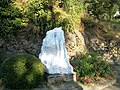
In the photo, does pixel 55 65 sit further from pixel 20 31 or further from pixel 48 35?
pixel 20 31

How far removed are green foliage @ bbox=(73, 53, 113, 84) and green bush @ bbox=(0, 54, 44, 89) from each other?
59.9 inches

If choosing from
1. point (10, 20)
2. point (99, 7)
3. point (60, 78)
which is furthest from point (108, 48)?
point (60, 78)

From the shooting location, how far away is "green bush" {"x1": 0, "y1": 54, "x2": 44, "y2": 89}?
6839 millimetres

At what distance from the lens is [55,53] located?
7.66 m

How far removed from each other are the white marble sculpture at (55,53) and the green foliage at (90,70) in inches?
23.2

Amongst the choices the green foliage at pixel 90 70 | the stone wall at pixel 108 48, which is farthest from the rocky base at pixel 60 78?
the stone wall at pixel 108 48

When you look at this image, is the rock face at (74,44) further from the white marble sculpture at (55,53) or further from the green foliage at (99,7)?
the green foliage at (99,7)

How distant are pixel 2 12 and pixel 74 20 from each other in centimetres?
293

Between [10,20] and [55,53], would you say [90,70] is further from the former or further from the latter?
[10,20]

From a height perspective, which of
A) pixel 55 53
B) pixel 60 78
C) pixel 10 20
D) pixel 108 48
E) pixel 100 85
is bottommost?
pixel 100 85

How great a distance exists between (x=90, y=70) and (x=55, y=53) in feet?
4.74

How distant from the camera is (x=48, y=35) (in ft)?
25.2

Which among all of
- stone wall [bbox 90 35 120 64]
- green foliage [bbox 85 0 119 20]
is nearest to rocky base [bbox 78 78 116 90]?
stone wall [bbox 90 35 120 64]

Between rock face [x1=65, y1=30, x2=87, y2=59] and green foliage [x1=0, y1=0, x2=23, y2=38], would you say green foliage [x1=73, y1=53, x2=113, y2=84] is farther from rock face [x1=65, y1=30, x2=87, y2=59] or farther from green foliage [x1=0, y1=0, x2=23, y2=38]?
green foliage [x1=0, y1=0, x2=23, y2=38]
